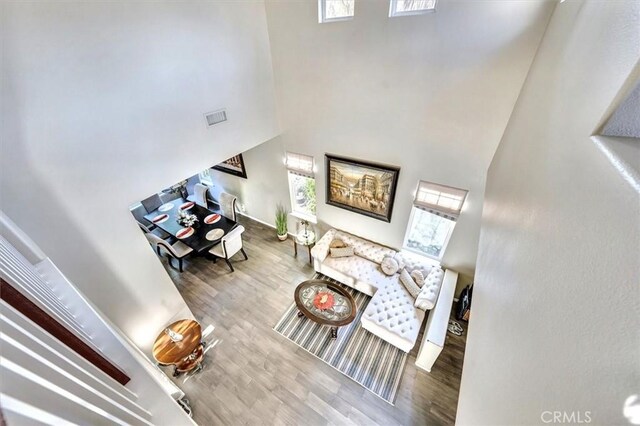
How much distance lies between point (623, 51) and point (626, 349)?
35.6 inches

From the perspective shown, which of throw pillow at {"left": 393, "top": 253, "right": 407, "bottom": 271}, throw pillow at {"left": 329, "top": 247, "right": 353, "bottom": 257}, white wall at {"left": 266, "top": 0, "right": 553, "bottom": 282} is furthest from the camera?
throw pillow at {"left": 329, "top": 247, "right": 353, "bottom": 257}

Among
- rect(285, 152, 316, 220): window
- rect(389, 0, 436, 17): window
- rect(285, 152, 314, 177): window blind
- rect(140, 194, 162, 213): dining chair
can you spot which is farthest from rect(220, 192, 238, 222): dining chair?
rect(389, 0, 436, 17): window

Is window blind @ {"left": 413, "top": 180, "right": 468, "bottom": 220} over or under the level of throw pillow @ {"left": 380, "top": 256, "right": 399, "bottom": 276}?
over

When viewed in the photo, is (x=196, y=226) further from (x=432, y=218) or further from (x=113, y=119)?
(x=432, y=218)

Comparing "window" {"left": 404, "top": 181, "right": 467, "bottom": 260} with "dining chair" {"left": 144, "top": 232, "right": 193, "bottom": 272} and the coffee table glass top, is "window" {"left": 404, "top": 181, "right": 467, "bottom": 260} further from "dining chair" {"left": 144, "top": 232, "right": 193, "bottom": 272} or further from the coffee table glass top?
"dining chair" {"left": 144, "top": 232, "right": 193, "bottom": 272}

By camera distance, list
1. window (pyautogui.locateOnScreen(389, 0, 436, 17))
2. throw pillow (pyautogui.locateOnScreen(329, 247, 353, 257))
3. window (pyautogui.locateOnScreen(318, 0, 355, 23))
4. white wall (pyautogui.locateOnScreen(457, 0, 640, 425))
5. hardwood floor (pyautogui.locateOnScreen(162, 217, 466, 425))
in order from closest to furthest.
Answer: white wall (pyautogui.locateOnScreen(457, 0, 640, 425)) < window (pyautogui.locateOnScreen(389, 0, 436, 17)) < hardwood floor (pyautogui.locateOnScreen(162, 217, 466, 425)) < window (pyautogui.locateOnScreen(318, 0, 355, 23)) < throw pillow (pyautogui.locateOnScreen(329, 247, 353, 257))

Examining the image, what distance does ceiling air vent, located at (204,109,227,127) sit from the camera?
3.50 meters

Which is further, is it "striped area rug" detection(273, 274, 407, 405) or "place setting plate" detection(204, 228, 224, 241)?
"place setting plate" detection(204, 228, 224, 241)

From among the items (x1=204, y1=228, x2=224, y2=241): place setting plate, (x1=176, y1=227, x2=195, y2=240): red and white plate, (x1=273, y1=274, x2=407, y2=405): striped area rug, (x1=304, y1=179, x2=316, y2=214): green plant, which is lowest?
(x1=273, y1=274, x2=407, y2=405): striped area rug

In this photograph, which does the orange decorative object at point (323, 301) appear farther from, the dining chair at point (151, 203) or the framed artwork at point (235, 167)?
the dining chair at point (151, 203)

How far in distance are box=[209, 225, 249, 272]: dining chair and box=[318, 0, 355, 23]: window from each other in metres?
4.04

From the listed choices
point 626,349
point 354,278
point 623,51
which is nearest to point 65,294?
point 626,349

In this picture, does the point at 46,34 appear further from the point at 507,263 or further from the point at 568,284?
the point at 507,263

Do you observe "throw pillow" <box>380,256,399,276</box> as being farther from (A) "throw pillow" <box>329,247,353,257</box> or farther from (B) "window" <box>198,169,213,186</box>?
(B) "window" <box>198,169,213,186</box>
